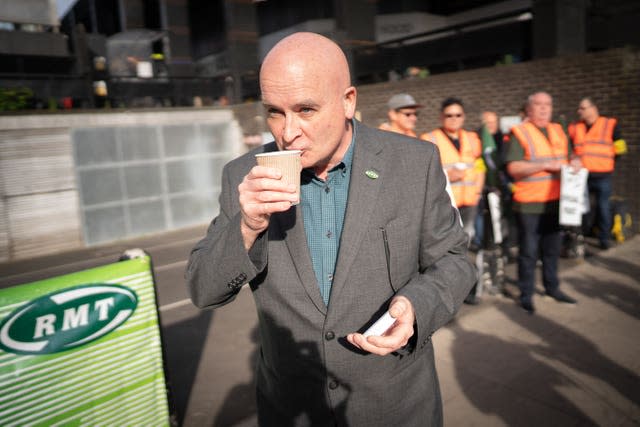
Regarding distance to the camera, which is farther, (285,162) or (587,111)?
(587,111)

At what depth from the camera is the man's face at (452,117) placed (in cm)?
532

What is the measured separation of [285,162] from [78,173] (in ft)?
41.1

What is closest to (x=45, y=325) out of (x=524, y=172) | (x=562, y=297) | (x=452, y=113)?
(x=452, y=113)

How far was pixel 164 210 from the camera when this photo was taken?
539 inches

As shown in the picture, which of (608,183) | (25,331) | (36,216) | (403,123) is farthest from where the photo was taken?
(36,216)

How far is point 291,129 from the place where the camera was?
1.46 meters

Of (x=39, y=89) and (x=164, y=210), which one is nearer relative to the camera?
(x=39, y=89)

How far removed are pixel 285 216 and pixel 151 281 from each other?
1.89m

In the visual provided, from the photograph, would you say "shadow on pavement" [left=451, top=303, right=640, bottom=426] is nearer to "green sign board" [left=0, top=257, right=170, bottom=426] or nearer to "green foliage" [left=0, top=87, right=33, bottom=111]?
"green sign board" [left=0, top=257, right=170, bottom=426]

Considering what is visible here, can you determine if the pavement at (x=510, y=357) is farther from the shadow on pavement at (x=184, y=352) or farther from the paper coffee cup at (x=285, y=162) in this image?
the paper coffee cup at (x=285, y=162)

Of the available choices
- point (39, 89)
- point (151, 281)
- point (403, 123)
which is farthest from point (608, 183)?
point (39, 89)

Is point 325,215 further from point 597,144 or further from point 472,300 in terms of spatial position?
point 597,144

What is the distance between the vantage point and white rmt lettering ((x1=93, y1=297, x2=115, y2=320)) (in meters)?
2.81

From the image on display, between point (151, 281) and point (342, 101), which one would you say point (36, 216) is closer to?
point (151, 281)
